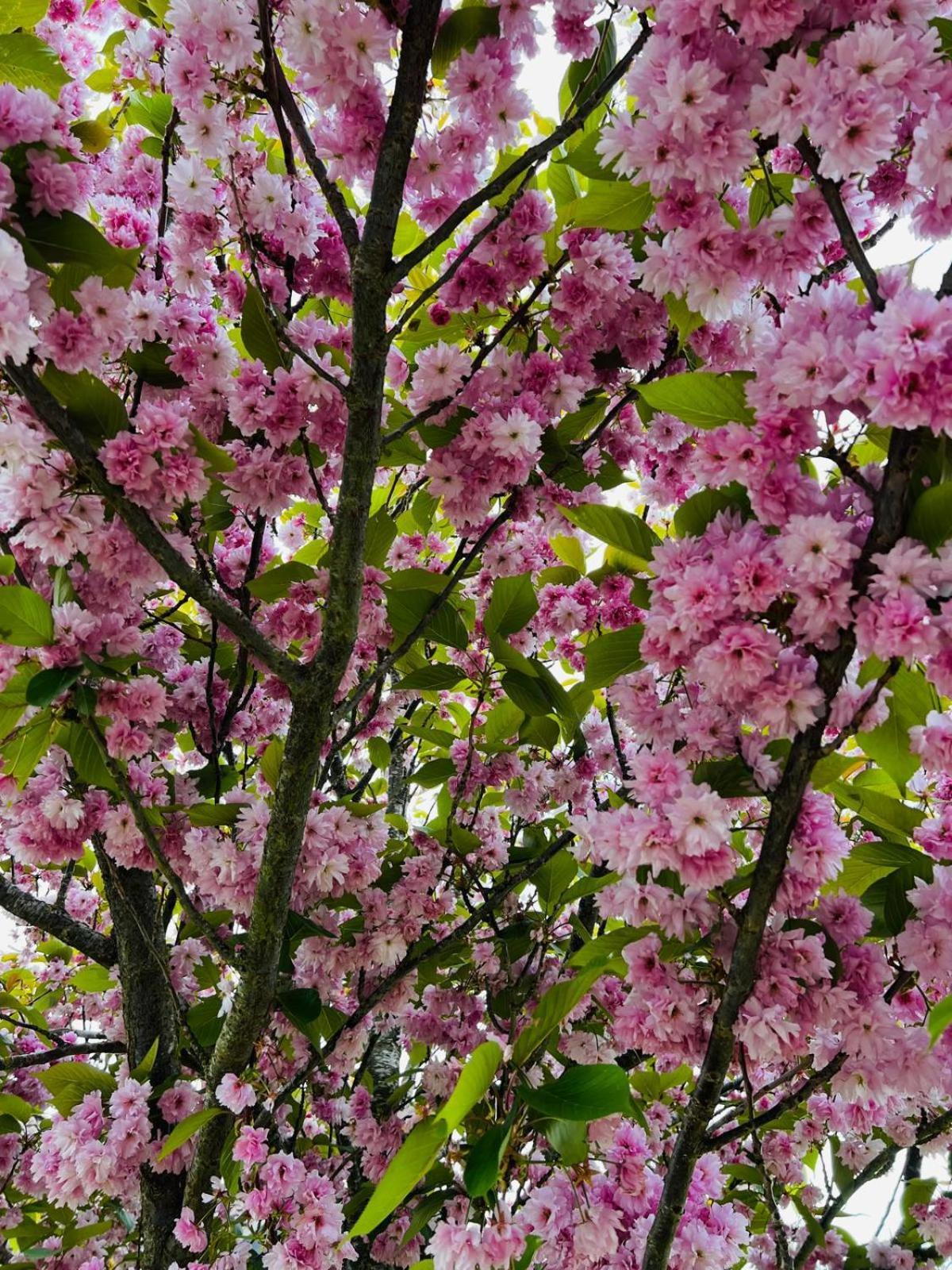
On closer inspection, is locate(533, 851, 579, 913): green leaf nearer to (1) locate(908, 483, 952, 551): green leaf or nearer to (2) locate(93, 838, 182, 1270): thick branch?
(2) locate(93, 838, 182, 1270): thick branch

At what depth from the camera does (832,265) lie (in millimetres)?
2727

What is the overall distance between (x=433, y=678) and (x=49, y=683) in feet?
3.35

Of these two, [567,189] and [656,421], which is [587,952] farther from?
[567,189]

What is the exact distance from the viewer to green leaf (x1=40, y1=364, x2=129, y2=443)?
69.0 inches

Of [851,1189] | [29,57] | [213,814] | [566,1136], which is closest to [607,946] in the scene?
[566,1136]

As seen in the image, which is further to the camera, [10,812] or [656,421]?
[656,421]

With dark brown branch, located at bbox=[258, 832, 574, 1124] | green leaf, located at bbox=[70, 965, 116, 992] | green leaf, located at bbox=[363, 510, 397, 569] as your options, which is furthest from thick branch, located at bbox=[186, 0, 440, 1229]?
green leaf, located at bbox=[70, 965, 116, 992]

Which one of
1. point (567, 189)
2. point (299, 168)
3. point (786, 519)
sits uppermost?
point (299, 168)

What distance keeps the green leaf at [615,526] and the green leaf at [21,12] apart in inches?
65.5

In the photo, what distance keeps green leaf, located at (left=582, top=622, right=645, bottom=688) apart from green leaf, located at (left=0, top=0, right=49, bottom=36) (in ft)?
6.17

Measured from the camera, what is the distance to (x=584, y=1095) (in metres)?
1.56

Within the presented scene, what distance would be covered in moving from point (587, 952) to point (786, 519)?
0.93m

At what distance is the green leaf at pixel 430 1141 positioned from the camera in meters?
1.39

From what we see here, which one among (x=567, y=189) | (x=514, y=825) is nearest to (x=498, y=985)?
(x=514, y=825)
